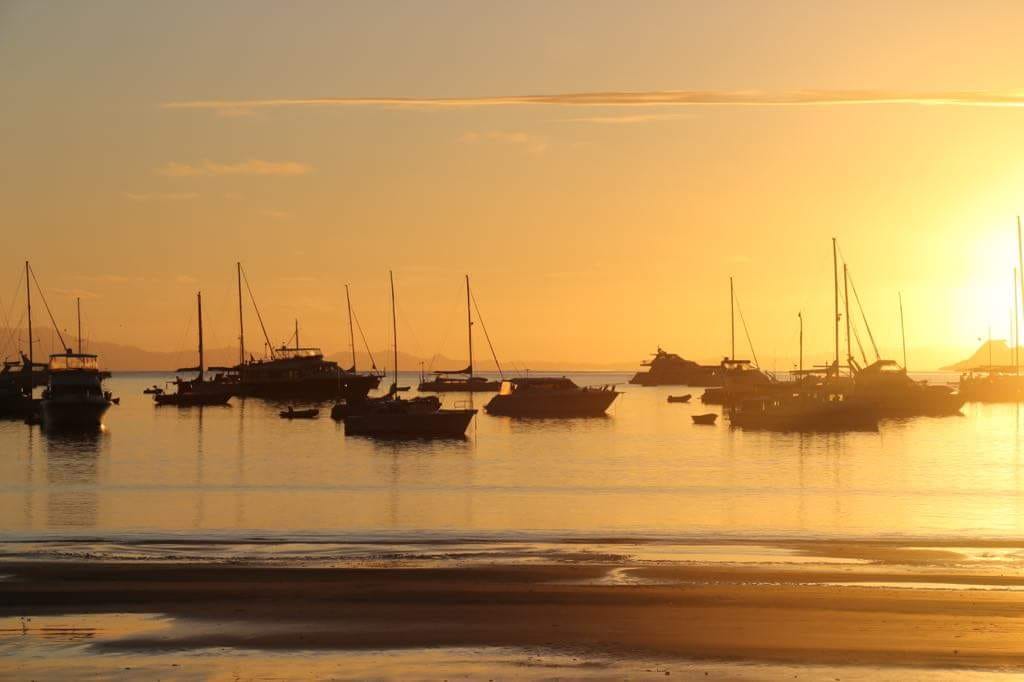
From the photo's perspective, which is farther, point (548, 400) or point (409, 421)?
point (548, 400)

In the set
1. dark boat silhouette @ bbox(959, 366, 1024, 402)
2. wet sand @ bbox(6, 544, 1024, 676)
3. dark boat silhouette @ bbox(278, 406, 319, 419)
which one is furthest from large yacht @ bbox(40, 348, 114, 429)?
dark boat silhouette @ bbox(959, 366, 1024, 402)

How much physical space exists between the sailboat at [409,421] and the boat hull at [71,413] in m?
22.0

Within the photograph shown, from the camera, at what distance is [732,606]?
78.2 feet

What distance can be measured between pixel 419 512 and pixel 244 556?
15.4 meters

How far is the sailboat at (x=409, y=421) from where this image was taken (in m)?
91.4

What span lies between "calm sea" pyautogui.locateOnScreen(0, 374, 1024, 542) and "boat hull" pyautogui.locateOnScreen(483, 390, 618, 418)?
50.3 feet

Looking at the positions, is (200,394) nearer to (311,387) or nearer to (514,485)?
(311,387)

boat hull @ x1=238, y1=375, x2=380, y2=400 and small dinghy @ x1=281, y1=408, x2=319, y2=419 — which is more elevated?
boat hull @ x1=238, y1=375, x2=380, y2=400

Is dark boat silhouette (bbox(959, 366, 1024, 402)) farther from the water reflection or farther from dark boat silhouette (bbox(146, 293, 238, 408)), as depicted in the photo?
the water reflection

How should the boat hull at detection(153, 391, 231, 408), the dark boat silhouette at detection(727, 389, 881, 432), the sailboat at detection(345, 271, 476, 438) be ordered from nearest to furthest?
the sailboat at detection(345, 271, 476, 438), the dark boat silhouette at detection(727, 389, 881, 432), the boat hull at detection(153, 391, 231, 408)

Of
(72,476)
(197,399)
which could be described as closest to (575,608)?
(72,476)

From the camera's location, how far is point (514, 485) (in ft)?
195

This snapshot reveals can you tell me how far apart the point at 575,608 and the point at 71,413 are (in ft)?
273

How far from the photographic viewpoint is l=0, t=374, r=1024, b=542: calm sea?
41500mm
